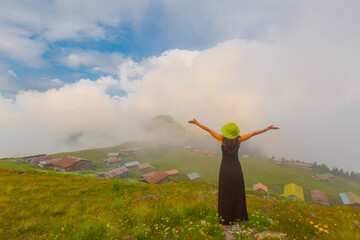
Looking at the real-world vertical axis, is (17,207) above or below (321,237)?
below

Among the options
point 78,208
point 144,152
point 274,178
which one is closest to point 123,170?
point 144,152

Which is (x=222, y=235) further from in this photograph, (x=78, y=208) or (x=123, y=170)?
(x=123, y=170)

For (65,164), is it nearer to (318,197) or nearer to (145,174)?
(145,174)

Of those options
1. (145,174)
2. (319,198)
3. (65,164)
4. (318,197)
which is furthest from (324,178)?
(65,164)

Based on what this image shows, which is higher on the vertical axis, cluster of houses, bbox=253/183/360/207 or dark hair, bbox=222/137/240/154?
dark hair, bbox=222/137/240/154

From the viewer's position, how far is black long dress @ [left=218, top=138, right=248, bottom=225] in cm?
589

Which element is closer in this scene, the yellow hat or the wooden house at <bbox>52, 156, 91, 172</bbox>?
the yellow hat

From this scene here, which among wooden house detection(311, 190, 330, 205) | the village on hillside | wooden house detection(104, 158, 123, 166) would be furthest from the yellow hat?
wooden house detection(104, 158, 123, 166)

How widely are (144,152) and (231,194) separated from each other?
480 ft

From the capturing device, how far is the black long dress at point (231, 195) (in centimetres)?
589

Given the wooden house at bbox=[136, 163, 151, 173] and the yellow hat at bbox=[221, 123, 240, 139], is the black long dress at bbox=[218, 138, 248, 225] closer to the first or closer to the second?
the yellow hat at bbox=[221, 123, 240, 139]

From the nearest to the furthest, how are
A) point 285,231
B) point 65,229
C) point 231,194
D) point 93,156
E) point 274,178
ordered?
point 285,231
point 65,229
point 231,194
point 274,178
point 93,156

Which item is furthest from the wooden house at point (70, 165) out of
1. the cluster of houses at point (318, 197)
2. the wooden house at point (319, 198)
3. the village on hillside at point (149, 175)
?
the wooden house at point (319, 198)

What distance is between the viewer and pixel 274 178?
3947 inches
